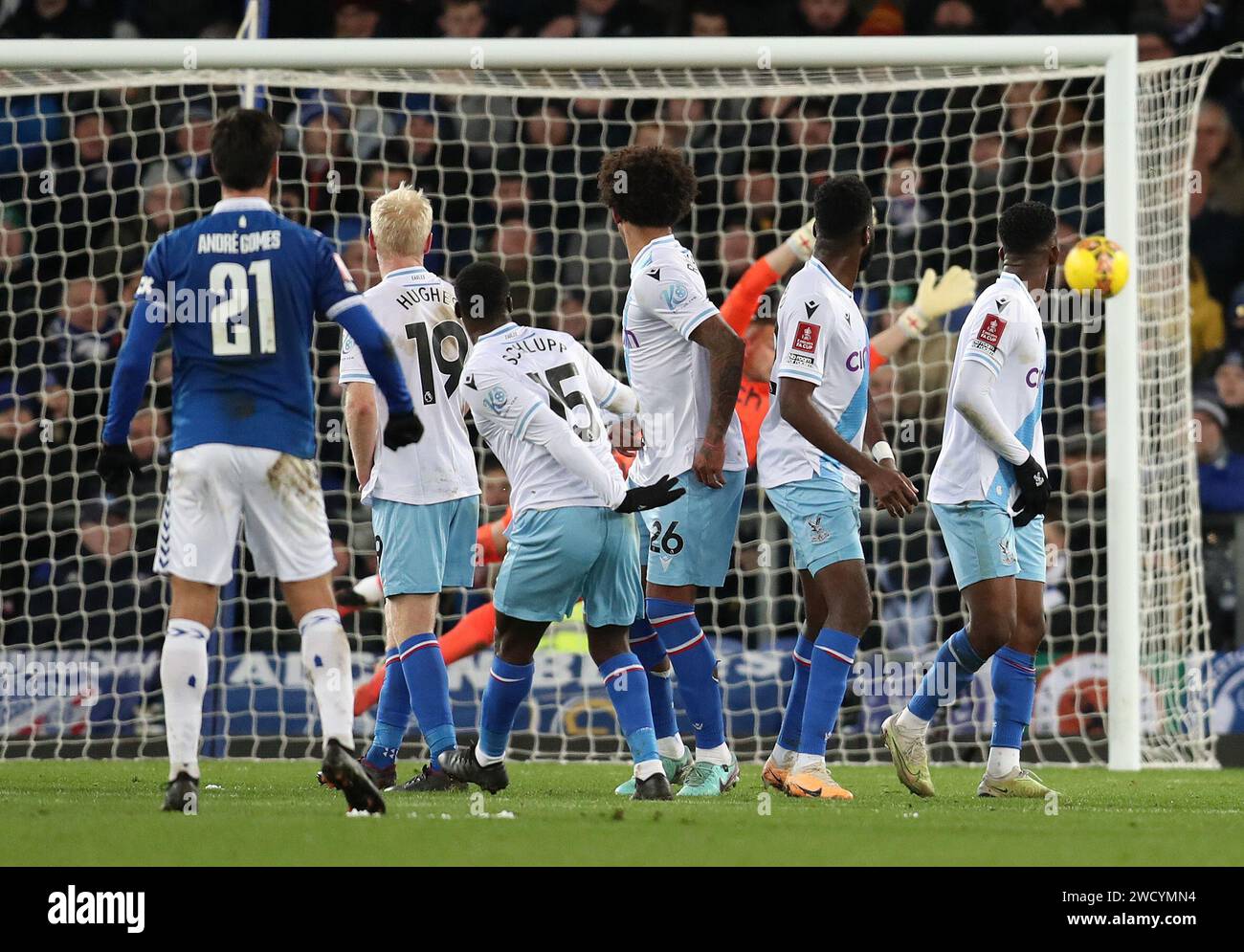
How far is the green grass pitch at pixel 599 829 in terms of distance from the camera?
374cm

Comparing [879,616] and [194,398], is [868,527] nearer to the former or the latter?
[879,616]

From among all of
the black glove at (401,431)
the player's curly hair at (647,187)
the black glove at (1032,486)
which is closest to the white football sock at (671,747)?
the black glove at (1032,486)

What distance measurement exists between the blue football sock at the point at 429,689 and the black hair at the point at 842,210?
6.17ft

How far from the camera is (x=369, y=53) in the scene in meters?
7.62

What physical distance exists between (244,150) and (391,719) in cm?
211

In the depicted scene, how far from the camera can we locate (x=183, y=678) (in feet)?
14.5

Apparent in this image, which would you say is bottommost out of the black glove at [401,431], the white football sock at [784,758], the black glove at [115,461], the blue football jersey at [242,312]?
the white football sock at [784,758]

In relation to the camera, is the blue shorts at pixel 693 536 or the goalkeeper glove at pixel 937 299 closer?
the blue shorts at pixel 693 536

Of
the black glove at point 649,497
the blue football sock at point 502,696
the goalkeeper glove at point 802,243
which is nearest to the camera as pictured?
the black glove at point 649,497

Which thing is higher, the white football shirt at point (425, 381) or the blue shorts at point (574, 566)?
the white football shirt at point (425, 381)

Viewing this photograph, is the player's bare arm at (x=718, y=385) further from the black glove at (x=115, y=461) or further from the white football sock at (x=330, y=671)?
the black glove at (x=115, y=461)

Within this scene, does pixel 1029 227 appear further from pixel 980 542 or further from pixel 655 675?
pixel 655 675

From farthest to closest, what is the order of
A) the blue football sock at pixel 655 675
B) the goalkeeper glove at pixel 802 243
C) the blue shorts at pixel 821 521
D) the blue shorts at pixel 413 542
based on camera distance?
the goalkeeper glove at pixel 802 243
the blue football sock at pixel 655 675
the blue shorts at pixel 413 542
the blue shorts at pixel 821 521

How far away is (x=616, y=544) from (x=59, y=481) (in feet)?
18.0
